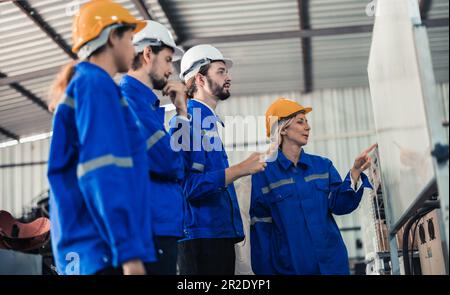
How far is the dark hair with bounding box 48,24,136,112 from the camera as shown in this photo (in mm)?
2111

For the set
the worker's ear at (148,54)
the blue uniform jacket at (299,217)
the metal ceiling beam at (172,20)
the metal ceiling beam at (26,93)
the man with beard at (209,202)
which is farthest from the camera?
the metal ceiling beam at (26,93)

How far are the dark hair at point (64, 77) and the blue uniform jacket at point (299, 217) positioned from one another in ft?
5.59

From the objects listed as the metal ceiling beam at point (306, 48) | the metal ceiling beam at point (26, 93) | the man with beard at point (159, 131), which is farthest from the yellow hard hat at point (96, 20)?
the metal ceiling beam at point (26, 93)

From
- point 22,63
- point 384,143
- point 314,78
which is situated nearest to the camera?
point 384,143

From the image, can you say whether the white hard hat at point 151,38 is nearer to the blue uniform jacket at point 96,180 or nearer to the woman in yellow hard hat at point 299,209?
the blue uniform jacket at point 96,180

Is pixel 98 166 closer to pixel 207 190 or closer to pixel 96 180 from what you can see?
pixel 96 180

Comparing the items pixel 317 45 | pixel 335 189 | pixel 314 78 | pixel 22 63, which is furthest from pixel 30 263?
pixel 314 78

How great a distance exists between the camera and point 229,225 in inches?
120

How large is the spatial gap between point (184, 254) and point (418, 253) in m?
2.06

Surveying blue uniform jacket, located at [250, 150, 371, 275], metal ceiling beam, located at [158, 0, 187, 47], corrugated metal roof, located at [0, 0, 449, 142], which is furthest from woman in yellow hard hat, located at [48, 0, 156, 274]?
metal ceiling beam, located at [158, 0, 187, 47]

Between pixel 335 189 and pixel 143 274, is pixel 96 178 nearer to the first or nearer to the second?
pixel 143 274

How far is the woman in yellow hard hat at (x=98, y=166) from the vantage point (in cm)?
181

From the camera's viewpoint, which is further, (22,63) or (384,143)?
(22,63)

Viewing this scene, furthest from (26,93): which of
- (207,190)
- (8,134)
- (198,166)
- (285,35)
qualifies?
(207,190)
